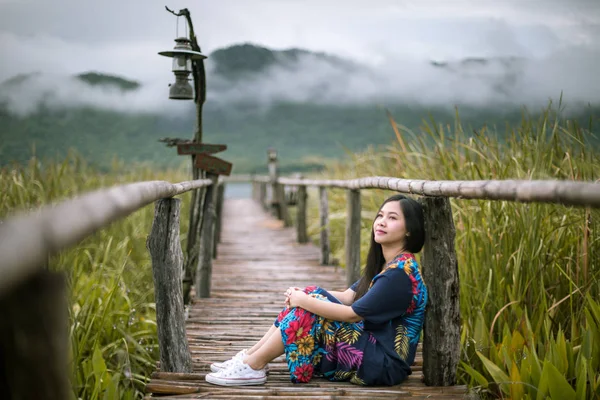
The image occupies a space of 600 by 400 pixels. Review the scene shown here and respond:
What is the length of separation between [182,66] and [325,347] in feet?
9.21

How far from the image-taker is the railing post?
35.1 feet

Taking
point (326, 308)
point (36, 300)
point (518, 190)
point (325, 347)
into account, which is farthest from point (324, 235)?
point (36, 300)

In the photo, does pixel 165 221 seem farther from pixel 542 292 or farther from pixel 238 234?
pixel 238 234

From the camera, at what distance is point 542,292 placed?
114 inches

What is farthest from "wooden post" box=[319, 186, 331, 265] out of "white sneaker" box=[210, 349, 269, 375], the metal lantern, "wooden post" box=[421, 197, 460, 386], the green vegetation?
the green vegetation

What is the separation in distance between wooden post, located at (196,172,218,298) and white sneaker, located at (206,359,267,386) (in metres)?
2.04

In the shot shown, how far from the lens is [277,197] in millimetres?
11562

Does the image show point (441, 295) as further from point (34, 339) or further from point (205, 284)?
point (205, 284)

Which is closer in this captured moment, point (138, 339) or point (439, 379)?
point (439, 379)

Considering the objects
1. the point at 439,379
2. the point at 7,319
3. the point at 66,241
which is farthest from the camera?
the point at 439,379

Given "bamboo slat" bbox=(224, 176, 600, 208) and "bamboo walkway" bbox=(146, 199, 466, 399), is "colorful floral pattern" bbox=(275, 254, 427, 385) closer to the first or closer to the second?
"bamboo walkway" bbox=(146, 199, 466, 399)

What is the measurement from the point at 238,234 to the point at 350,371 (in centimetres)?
706

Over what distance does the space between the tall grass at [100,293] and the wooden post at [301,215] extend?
6.32 ft

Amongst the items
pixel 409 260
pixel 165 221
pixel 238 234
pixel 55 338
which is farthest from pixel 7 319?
pixel 238 234
